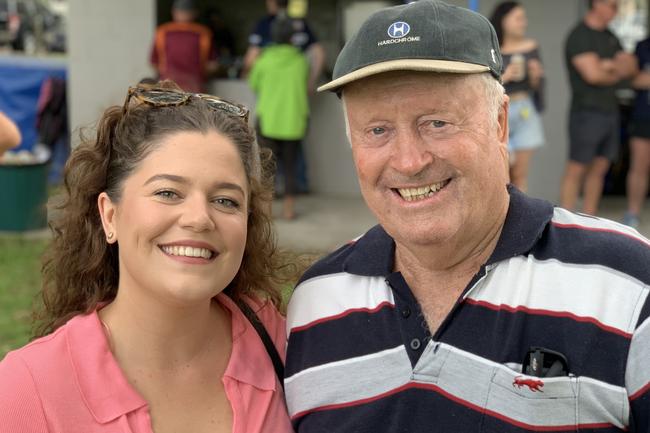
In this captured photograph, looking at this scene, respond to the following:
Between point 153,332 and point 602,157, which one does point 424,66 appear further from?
point 602,157

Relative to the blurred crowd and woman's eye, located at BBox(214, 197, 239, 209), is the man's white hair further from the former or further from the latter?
the blurred crowd

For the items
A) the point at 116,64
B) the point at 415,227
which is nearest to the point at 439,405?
the point at 415,227

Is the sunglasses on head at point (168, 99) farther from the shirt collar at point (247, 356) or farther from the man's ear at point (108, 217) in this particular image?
the shirt collar at point (247, 356)

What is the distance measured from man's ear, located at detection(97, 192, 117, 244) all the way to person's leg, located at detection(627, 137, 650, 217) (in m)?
6.57

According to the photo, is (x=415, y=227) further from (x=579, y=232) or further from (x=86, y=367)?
(x=86, y=367)

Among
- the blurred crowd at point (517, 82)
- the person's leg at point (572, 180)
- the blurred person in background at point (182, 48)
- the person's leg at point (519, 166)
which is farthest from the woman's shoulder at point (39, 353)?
the blurred person in background at point (182, 48)

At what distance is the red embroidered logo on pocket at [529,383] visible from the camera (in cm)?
199

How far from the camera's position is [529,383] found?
2004 millimetres

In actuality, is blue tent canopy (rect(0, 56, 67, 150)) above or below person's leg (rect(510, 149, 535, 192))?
below

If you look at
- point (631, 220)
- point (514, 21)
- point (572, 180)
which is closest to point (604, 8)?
point (514, 21)

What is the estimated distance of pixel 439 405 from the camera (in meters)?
2.10

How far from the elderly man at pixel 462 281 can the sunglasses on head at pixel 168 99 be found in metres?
0.40

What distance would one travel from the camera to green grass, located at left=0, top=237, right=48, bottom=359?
5598mm

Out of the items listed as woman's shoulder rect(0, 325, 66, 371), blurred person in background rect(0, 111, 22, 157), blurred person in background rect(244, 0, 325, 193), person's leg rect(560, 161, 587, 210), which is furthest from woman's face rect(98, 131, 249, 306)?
blurred person in background rect(244, 0, 325, 193)
